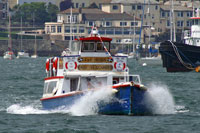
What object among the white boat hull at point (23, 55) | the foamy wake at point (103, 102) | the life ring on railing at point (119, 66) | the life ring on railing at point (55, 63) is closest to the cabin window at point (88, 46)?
the life ring on railing at point (119, 66)

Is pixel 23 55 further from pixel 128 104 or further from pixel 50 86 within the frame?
pixel 128 104

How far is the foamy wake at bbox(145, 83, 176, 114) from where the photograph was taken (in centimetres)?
3428

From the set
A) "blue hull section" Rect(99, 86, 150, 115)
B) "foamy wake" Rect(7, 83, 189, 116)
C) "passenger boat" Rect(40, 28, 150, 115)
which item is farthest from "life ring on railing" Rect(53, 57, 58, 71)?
"blue hull section" Rect(99, 86, 150, 115)

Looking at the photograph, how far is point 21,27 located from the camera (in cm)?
19850

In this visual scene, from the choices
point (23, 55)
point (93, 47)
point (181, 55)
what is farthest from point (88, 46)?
point (23, 55)

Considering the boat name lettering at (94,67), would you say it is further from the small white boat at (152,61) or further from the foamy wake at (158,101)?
the small white boat at (152,61)

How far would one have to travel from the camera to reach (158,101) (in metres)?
34.9

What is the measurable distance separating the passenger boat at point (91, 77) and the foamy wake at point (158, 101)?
1.17 feet

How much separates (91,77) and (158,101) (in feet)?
12.3

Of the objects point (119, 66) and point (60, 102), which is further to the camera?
point (119, 66)

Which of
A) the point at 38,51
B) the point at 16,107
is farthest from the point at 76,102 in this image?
the point at 38,51

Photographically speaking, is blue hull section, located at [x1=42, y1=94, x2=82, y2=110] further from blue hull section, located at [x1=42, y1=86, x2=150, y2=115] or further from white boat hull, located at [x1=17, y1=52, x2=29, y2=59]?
white boat hull, located at [x1=17, y1=52, x2=29, y2=59]

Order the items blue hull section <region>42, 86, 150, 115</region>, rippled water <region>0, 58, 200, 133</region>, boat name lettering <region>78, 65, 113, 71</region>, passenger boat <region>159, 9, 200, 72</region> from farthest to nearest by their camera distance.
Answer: passenger boat <region>159, 9, 200, 72</region>
boat name lettering <region>78, 65, 113, 71</region>
blue hull section <region>42, 86, 150, 115</region>
rippled water <region>0, 58, 200, 133</region>

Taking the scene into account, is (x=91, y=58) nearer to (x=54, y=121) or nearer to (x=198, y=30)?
(x=54, y=121)
